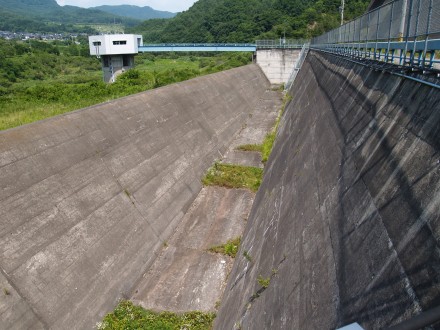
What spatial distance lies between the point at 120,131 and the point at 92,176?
11.3ft

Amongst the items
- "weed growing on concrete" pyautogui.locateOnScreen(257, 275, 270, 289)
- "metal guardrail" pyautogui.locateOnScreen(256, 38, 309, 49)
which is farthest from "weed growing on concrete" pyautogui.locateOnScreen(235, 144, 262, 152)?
"metal guardrail" pyautogui.locateOnScreen(256, 38, 309, 49)

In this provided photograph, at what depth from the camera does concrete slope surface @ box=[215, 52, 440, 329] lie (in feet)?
13.1

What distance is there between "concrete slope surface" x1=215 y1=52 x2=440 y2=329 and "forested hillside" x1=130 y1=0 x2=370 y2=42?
215ft

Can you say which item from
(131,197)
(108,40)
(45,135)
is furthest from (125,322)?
(108,40)

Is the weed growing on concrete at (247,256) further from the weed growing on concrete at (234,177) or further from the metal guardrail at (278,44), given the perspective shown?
the metal guardrail at (278,44)

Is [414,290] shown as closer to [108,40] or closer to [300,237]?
[300,237]

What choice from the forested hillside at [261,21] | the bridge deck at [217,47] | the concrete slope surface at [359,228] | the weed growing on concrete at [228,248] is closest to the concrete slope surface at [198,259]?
the weed growing on concrete at [228,248]

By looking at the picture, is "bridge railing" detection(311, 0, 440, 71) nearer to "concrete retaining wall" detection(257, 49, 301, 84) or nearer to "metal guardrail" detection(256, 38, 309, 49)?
"concrete retaining wall" detection(257, 49, 301, 84)

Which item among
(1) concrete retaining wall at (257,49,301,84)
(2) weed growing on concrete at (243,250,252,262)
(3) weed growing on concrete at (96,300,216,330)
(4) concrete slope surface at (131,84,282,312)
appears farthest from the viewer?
(1) concrete retaining wall at (257,49,301,84)

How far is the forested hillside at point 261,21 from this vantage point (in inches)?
2933

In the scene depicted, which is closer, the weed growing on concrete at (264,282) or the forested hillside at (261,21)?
the weed growing on concrete at (264,282)

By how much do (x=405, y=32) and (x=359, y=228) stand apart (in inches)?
230

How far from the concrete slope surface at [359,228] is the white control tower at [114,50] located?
39911 millimetres

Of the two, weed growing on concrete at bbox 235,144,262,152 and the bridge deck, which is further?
the bridge deck
